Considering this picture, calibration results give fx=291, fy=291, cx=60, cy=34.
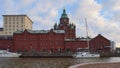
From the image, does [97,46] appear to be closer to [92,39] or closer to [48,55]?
[92,39]

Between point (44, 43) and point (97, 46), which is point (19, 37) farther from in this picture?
point (97, 46)

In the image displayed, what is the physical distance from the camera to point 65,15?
165m

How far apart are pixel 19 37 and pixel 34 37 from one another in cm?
755

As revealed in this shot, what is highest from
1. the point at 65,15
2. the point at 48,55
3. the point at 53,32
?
the point at 65,15

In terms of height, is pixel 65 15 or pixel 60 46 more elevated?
pixel 65 15

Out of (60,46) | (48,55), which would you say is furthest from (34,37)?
(48,55)

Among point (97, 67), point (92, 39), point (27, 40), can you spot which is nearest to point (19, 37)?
point (27, 40)

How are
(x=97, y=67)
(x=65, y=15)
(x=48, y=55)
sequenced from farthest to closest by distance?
(x=65, y=15), (x=48, y=55), (x=97, y=67)

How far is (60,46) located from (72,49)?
6.29 metres

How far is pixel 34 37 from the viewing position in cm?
14600

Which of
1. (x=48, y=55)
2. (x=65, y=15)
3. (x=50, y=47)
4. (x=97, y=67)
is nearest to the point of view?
(x=97, y=67)

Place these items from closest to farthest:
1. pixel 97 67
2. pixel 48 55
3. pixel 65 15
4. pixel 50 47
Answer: pixel 97 67, pixel 48 55, pixel 50 47, pixel 65 15

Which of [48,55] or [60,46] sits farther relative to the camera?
[60,46]

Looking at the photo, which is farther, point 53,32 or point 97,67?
point 53,32
